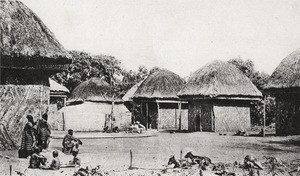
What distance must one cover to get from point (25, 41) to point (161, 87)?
1410 centimetres

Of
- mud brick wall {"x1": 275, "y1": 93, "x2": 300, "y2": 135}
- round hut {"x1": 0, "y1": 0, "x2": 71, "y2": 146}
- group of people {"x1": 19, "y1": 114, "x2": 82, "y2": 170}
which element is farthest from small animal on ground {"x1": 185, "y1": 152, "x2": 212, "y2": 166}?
mud brick wall {"x1": 275, "y1": 93, "x2": 300, "y2": 135}

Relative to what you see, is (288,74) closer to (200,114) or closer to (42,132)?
(200,114)

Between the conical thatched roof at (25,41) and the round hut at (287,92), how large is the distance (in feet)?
31.4

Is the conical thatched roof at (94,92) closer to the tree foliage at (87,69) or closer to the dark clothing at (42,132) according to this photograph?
the tree foliage at (87,69)

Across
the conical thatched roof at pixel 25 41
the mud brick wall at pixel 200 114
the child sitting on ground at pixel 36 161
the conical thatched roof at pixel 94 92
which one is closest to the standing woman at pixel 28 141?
the child sitting on ground at pixel 36 161

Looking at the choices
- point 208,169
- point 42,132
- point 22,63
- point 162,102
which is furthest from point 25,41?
point 162,102

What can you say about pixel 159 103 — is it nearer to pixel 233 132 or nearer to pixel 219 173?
pixel 233 132

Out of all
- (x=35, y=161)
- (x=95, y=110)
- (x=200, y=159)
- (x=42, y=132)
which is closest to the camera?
(x=35, y=161)

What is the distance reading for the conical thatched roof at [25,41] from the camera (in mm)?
10734

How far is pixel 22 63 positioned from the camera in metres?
11.2

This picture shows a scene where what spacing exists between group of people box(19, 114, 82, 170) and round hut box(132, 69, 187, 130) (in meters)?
13.6

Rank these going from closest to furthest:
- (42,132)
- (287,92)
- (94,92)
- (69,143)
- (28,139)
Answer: (28,139) < (42,132) < (69,143) < (287,92) < (94,92)

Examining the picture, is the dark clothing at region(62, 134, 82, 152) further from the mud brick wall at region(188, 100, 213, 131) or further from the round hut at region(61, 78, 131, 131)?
the round hut at region(61, 78, 131, 131)

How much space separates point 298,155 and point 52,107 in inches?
686
